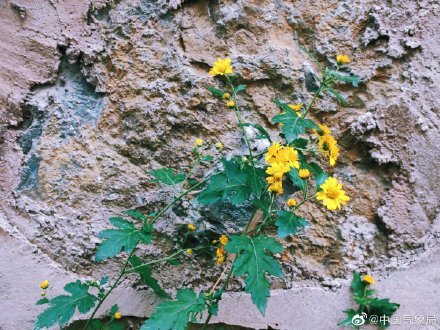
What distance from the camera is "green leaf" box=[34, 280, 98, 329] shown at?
3.41ft

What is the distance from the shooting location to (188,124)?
1289 millimetres

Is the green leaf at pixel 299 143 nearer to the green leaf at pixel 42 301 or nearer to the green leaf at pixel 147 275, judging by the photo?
the green leaf at pixel 147 275

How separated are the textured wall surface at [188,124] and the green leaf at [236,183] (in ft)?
0.68

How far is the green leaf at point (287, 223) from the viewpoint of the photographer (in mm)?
952

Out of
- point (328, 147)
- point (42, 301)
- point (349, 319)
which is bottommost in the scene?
point (42, 301)

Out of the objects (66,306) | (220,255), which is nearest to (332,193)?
(220,255)

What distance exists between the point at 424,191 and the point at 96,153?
0.89m

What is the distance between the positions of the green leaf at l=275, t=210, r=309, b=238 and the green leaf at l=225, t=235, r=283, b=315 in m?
0.04

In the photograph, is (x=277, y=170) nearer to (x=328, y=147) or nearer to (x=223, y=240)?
(x=328, y=147)

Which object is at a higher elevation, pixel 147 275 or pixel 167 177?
pixel 167 177

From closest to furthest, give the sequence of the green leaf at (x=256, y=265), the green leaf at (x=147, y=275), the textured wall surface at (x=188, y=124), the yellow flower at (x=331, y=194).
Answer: the green leaf at (x=256, y=265), the yellow flower at (x=331, y=194), the green leaf at (x=147, y=275), the textured wall surface at (x=188, y=124)

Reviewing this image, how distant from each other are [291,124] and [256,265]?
0.30 metres

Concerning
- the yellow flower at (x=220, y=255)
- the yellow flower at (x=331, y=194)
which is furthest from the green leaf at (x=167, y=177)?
the yellow flower at (x=331, y=194)

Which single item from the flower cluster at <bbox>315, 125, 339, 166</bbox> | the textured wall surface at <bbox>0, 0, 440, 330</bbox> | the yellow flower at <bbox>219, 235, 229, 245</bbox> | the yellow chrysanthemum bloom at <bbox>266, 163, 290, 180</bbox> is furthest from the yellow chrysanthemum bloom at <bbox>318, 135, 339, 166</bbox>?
the yellow flower at <bbox>219, 235, 229, 245</bbox>
